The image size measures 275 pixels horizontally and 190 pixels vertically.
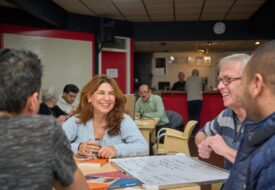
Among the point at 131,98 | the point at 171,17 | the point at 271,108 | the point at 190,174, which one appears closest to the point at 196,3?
the point at 171,17

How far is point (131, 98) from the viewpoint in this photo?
15.9 feet

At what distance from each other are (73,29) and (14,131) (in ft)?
24.9

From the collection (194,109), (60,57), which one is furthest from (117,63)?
(194,109)

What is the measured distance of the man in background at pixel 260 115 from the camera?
3.19ft

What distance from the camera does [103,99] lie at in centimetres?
276

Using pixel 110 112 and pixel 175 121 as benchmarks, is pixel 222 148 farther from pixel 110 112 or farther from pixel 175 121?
pixel 175 121

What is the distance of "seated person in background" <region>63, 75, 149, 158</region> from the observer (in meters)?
2.64

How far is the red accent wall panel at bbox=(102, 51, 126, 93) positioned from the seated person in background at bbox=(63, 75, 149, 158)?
629cm

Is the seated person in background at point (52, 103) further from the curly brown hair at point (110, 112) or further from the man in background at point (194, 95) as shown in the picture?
the man in background at point (194, 95)

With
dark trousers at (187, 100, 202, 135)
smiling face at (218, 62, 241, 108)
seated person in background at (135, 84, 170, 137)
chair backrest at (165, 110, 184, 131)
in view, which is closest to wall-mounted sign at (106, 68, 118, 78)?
dark trousers at (187, 100, 202, 135)

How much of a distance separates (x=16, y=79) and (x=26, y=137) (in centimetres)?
18

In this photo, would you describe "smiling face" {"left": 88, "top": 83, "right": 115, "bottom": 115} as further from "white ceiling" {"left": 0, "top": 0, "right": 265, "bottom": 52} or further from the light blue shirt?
"white ceiling" {"left": 0, "top": 0, "right": 265, "bottom": 52}

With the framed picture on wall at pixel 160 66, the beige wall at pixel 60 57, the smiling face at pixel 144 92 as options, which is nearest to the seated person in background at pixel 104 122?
the smiling face at pixel 144 92

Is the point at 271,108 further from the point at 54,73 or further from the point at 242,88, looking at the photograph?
the point at 54,73
